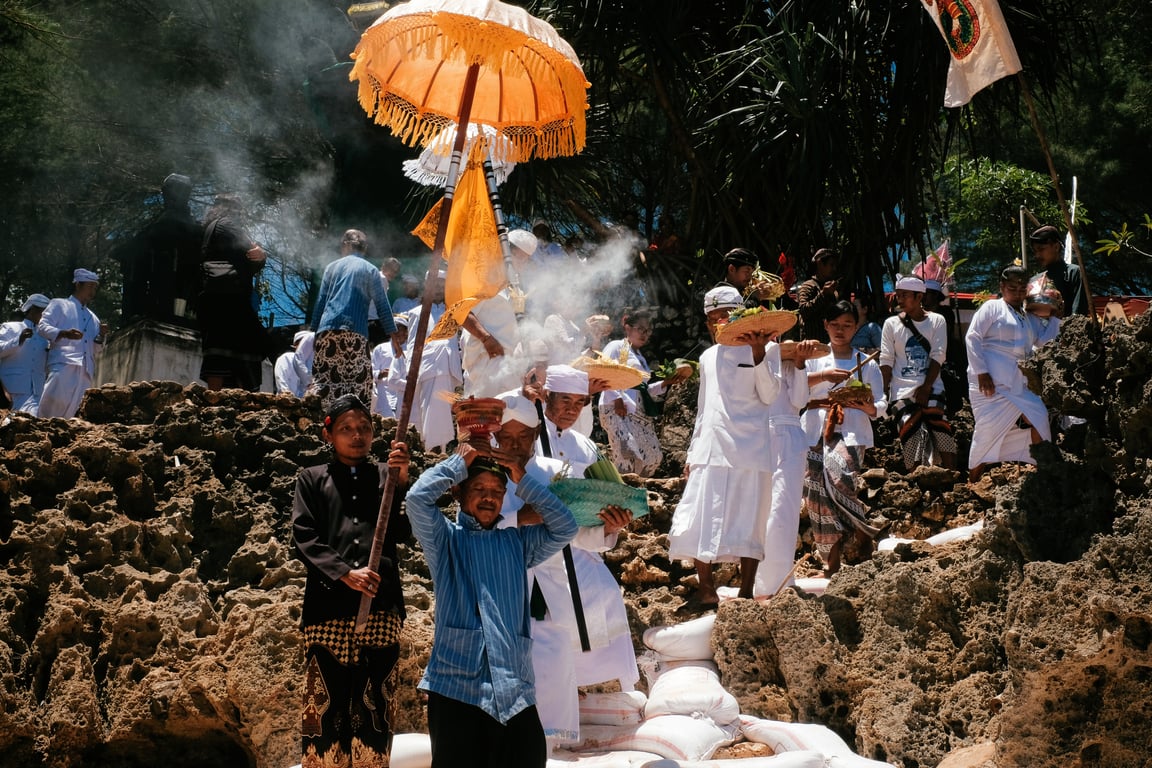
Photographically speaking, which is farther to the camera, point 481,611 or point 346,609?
point 346,609

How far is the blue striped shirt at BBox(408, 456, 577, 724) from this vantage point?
15.9ft

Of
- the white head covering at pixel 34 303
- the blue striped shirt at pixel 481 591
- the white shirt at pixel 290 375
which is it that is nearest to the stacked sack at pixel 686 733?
the blue striped shirt at pixel 481 591

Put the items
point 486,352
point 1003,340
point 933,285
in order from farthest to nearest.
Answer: point 933,285 < point 1003,340 < point 486,352

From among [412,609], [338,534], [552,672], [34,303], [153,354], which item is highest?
[34,303]

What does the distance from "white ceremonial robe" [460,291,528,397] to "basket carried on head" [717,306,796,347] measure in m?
1.34

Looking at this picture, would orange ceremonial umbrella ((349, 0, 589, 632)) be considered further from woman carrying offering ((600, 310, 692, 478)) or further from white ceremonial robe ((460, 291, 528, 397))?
woman carrying offering ((600, 310, 692, 478))

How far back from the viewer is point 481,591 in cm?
497

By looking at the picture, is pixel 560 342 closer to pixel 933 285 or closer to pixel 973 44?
pixel 973 44

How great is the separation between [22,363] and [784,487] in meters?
9.20

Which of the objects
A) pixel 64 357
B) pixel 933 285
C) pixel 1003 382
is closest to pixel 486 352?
pixel 1003 382

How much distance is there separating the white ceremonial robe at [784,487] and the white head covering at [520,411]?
211 centimetres

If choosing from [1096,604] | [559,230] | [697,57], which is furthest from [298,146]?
[1096,604]

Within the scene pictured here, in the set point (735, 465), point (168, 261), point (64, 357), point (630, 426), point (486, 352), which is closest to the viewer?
point (735, 465)

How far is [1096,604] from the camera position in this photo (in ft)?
16.8
